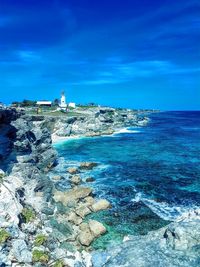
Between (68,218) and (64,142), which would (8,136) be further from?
(64,142)

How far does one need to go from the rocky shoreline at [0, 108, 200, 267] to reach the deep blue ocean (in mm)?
2267

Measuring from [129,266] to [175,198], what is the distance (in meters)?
22.1

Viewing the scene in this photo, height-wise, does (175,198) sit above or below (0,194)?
below

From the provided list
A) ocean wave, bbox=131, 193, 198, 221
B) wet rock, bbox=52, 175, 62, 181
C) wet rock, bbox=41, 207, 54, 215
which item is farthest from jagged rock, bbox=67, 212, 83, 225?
wet rock, bbox=52, 175, 62, 181

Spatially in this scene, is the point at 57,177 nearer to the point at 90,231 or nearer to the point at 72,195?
the point at 72,195

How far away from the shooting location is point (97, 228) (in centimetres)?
3028

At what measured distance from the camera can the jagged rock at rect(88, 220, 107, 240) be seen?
29.9 m

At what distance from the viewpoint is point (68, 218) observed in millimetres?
33500

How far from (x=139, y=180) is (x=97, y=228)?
18.4 m

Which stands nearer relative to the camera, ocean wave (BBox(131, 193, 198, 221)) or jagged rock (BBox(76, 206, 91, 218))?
jagged rock (BBox(76, 206, 91, 218))

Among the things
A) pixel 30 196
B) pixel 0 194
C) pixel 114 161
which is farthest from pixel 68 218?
pixel 114 161

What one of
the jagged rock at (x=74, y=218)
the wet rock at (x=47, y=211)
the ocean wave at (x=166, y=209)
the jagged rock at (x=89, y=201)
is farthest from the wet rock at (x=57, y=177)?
the wet rock at (x=47, y=211)

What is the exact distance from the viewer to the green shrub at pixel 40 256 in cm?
2230

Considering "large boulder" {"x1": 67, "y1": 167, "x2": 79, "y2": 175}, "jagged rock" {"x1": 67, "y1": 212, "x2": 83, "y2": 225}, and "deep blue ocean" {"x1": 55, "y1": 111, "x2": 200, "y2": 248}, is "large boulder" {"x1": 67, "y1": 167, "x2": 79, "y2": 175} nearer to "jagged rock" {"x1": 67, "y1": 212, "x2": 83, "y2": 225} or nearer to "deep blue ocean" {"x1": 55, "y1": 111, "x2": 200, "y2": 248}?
"deep blue ocean" {"x1": 55, "y1": 111, "x2": 200, "y2": 248}
